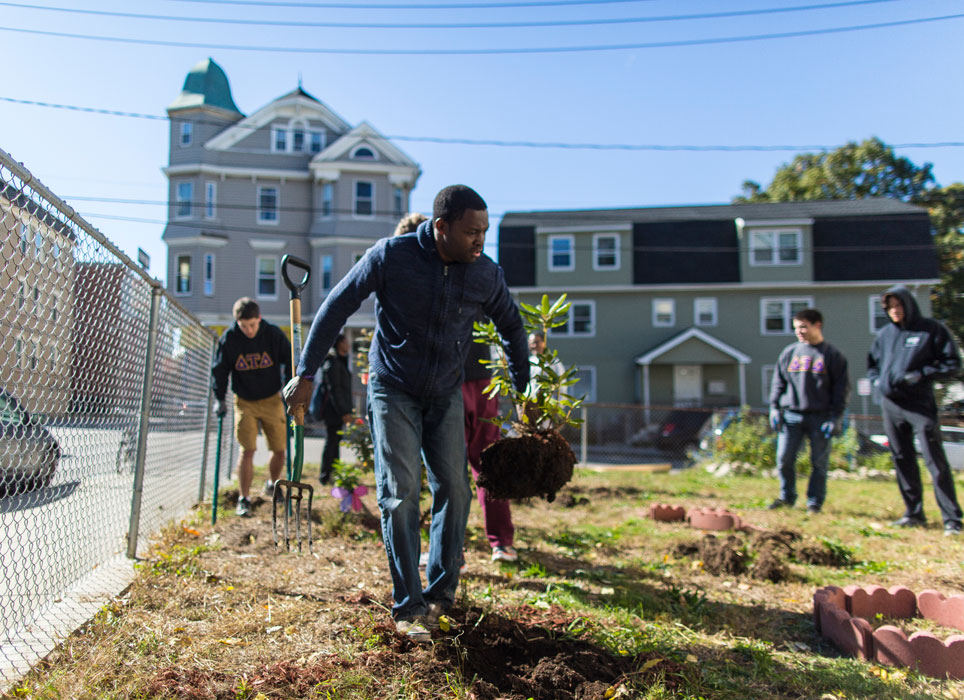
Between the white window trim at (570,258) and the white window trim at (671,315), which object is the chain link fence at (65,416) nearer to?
the white window trim at (570,258)

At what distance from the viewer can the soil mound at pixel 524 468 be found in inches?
132

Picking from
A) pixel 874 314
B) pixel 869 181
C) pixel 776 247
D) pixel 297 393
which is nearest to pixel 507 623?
pixel 297 393

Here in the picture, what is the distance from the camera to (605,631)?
3057mm

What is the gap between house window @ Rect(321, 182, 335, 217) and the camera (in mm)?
27955

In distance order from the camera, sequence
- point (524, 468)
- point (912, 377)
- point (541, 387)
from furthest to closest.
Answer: point (912, 377) < point (541, 387) < point (524, 468)

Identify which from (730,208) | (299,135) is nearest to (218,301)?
(299,135)

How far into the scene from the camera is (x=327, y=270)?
27.7 meters

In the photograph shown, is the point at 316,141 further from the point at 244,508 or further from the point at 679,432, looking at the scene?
the point at 244,508

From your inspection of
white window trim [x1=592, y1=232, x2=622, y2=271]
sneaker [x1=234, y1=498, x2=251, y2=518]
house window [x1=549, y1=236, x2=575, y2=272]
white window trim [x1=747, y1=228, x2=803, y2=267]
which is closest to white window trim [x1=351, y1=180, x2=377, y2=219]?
house window [x1=549, y1=236, x2=575, y2=272]

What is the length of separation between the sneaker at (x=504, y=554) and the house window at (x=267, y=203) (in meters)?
26.5

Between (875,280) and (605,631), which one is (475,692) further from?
(875,280)

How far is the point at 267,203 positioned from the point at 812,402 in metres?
25.7

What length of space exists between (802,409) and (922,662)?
478 cm

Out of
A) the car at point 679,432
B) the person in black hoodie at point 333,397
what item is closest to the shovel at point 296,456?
the person in black hoodie at point 333,397
